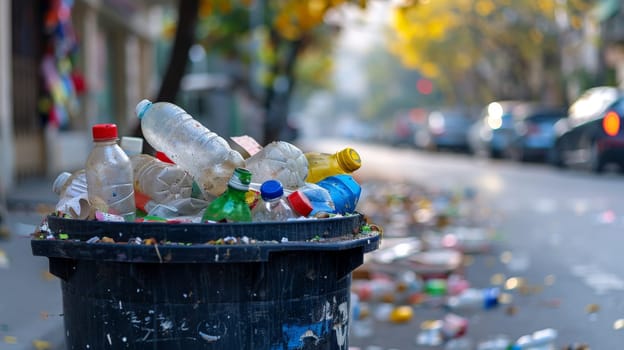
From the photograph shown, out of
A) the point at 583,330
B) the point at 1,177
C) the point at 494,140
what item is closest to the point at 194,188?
the point at 583,330

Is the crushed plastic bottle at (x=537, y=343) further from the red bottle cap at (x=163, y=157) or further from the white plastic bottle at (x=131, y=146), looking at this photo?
the white plastic bottle at (x=131, y=146)

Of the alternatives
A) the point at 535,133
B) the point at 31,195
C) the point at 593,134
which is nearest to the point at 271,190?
the point at 31,195

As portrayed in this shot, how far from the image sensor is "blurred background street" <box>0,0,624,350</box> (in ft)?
22.5

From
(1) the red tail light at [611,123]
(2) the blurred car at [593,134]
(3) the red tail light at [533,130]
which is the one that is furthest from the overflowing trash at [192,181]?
(3) the red tail light at [533,130]

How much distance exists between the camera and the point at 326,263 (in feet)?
10.5

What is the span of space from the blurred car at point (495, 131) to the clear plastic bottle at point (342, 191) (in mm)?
25294

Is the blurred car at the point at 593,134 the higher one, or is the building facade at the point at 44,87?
the building facade at the point at 44,87

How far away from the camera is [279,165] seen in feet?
11.5

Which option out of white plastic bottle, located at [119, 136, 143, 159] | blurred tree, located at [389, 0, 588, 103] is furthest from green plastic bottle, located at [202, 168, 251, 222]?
blurred tree, located at [389, 0, 588, 103]

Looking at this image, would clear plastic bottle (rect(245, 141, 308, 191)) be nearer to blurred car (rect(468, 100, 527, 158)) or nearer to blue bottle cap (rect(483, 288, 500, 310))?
blue bottle cap (rect(483, 288, 500, 310))

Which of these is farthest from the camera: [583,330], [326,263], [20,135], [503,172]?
[503,172]

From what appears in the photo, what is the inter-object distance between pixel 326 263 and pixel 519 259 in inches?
246

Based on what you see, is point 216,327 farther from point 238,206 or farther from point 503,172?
point 503,172

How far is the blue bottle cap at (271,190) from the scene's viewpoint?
312 centimetres
